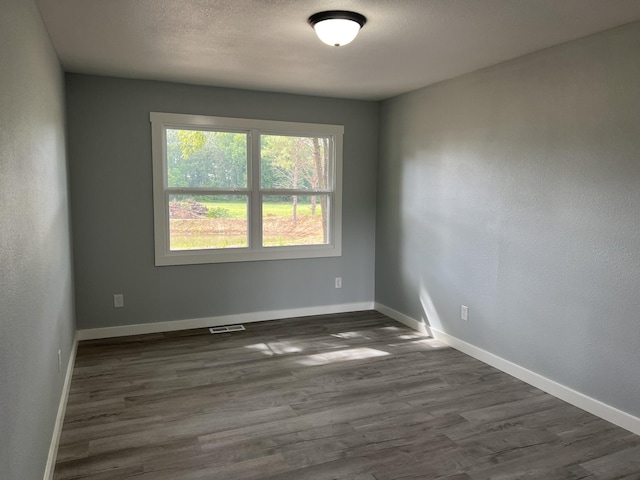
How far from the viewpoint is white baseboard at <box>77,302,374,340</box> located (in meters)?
4.36

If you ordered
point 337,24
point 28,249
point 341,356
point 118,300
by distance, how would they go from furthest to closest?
1. point 118,300
2. point 341,356
3. point 337,24
4. point 28,249

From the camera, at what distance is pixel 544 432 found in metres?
2.76

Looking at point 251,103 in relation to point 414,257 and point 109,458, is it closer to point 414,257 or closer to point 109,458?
point 414,257

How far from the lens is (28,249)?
1975mm

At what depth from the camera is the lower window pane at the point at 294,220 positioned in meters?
4.96

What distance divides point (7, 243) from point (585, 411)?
10.8ft

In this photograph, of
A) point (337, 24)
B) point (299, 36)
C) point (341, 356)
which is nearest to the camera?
point (337, 24)

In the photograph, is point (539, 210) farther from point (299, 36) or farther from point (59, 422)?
point (59, 422)

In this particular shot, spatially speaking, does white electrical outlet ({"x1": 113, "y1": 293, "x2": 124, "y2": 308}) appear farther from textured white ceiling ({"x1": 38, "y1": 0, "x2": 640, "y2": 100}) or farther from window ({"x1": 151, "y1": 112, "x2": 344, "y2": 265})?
textured white ceiling ({"x1": 38, "y1": 0, "x2": 640, "y2": 100})

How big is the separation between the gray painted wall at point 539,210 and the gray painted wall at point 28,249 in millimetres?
3071

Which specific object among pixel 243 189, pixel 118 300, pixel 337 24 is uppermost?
pixel 337 24

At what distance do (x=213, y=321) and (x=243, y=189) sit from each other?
4.46 feet

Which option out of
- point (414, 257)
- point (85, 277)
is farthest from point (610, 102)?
point (85, 277)

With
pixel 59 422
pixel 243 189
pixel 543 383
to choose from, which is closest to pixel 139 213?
pixel 243 189
